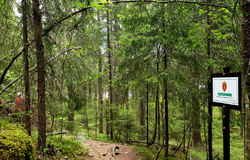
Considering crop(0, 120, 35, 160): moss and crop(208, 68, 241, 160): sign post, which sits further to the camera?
crop(208, 68, 241, 160): sign post

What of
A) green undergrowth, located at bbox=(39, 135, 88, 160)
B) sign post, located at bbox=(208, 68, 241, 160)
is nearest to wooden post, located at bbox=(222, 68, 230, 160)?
sign post, located at bbox=(208, 68, 241, 160)

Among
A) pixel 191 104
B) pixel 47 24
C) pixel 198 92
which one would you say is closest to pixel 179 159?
pixel 191 104

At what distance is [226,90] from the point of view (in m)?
2.73

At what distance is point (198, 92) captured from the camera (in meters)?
4.77

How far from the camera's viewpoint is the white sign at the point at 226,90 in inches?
99.9

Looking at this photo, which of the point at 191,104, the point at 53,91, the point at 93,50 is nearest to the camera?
the point at 53,91

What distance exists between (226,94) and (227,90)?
78 millimetres

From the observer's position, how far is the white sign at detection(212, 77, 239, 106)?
254 centimetres

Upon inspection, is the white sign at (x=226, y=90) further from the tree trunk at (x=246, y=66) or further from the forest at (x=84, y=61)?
the tree trunk at (x=246, y=66)

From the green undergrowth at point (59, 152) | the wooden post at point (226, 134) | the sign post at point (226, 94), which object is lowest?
the green undergrowth at point (59, 152)

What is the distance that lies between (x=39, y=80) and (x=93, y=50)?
1.70m

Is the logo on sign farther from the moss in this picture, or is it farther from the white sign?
the moss

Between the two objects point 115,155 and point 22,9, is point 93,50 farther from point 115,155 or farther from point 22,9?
point 115,155

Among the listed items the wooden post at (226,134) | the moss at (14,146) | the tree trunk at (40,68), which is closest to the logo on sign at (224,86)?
the wooden post at (226,134)
